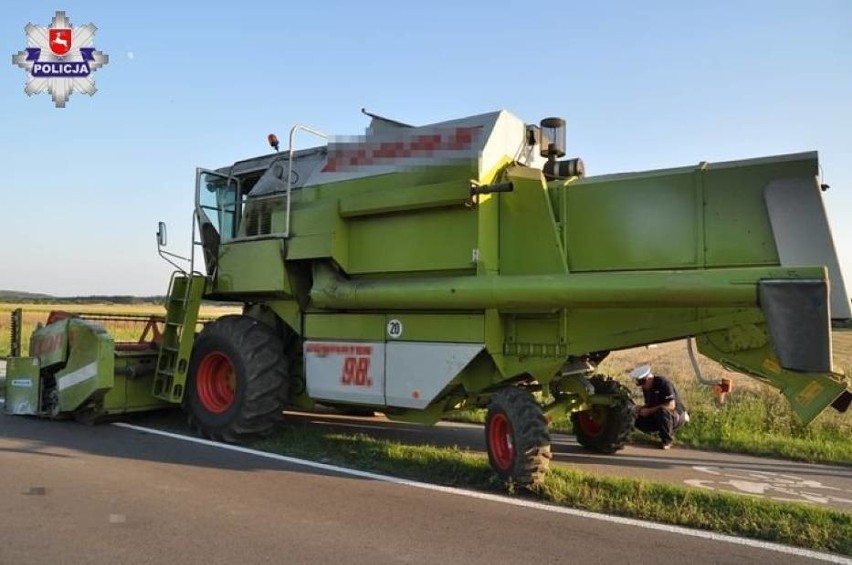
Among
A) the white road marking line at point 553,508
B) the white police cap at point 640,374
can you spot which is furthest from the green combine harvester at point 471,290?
the white police cap at point 640,374

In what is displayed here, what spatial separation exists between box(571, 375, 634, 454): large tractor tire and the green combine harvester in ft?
0.08

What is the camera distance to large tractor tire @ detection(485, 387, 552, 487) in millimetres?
6168

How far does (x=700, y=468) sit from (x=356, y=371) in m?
3.90

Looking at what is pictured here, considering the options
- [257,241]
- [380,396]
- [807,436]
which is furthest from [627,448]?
[257,241]

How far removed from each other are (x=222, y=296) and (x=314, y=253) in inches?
89.3

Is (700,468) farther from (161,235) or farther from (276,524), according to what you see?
(161,235)

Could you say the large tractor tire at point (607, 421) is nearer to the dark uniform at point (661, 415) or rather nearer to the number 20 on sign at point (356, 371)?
the dark uniform at point (661, 415)

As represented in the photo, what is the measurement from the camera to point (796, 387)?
6.30 meters

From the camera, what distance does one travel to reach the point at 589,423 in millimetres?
8508

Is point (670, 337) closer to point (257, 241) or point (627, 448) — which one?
point (627, 448)

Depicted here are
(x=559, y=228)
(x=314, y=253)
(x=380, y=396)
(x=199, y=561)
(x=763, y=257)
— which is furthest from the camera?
(x=314, y=253)

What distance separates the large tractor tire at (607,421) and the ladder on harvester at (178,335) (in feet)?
17.0

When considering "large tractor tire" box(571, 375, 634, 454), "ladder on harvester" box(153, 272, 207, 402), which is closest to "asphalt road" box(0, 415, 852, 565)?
"ladder on harvester" box(153, 272, 207, 402)

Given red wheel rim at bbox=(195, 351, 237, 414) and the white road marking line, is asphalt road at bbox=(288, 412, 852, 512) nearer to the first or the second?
the white road marking line
